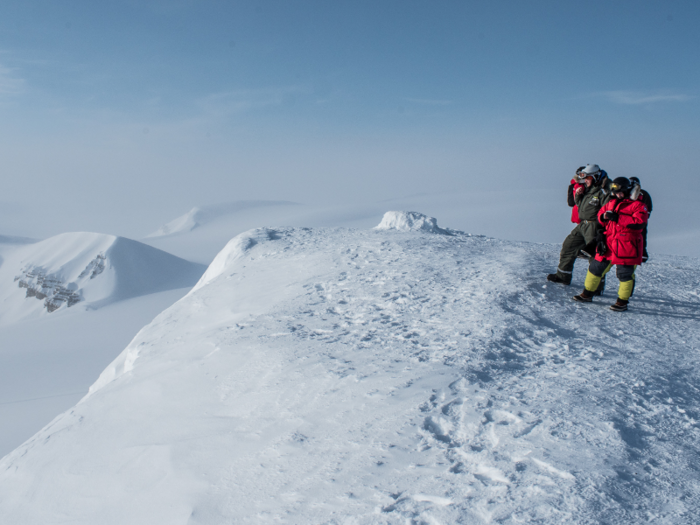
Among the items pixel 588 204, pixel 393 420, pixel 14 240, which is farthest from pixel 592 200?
pixel 14 240

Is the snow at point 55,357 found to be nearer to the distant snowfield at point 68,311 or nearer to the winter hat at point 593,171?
the distant snowfield at point 68,311

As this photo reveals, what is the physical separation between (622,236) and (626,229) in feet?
0.25

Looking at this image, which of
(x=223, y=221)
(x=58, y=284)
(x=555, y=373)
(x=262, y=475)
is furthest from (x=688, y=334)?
(x=223, y=221)

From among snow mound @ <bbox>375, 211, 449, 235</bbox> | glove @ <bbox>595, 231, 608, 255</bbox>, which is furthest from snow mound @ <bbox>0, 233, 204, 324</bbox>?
glove @ <bbox>595, 231, 608, 255</bbox>

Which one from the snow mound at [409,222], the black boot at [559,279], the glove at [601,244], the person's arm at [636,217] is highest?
the person's arm at [636,217]

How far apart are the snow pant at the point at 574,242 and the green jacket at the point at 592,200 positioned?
0.08 m

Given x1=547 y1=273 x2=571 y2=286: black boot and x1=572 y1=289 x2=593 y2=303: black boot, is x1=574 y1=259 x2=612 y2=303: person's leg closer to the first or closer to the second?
x1=572 y1=289 x2=593 y2=303: black boot

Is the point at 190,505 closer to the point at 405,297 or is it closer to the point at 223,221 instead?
the point at 405,297

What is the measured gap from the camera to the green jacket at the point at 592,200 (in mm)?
4781

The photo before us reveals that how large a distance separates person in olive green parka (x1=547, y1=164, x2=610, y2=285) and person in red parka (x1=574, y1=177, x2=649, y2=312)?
0.72 ft

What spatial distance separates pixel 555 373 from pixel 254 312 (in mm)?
3031

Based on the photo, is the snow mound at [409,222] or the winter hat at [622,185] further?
the snow mound at [409,222]

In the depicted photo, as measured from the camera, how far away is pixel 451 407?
274 centimetres

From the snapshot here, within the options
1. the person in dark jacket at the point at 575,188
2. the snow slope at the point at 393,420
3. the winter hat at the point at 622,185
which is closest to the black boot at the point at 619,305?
the snow slope at the point at 393,420
